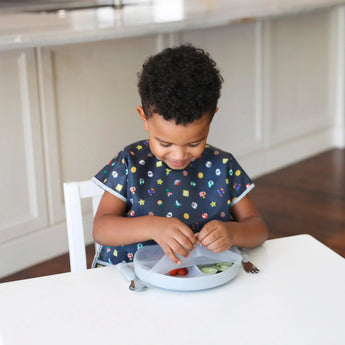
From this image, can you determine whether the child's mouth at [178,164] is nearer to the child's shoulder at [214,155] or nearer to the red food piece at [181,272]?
the child's shoulder at [214,155]

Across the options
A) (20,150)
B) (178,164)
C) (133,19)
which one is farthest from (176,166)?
(133,19)

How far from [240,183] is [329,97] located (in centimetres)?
293

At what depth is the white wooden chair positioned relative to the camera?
1.33 meters

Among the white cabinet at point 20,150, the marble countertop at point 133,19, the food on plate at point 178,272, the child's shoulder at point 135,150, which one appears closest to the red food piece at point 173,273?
the food on plate at point 178,272

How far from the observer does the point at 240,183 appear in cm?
143

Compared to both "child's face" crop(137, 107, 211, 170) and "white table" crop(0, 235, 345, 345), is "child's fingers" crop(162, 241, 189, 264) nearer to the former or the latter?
"white table" crop(0, 235, 345, 345)

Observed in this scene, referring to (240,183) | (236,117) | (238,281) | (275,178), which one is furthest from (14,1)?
(238,281)

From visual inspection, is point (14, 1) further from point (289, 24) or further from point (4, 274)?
point (4, 274)

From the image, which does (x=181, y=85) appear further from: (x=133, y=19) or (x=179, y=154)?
(x=133, y=19)

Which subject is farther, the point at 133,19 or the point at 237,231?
the point at 133,19

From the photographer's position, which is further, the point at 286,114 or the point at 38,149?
the point at 286,114

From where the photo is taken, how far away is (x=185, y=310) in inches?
40.1

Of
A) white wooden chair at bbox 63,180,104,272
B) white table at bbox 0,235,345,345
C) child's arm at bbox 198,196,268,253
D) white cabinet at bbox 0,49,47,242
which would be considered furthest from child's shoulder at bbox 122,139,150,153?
white cabinet at bbox 0,49,47,242

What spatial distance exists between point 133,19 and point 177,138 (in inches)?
70.1
